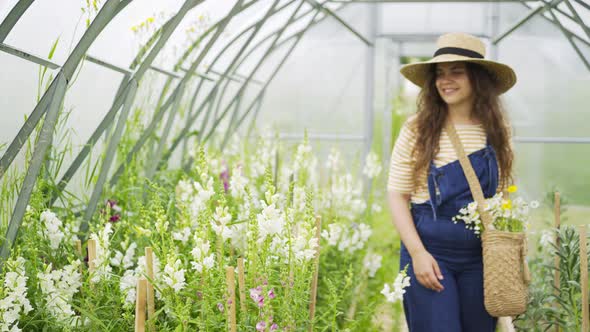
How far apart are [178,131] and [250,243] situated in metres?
2.70

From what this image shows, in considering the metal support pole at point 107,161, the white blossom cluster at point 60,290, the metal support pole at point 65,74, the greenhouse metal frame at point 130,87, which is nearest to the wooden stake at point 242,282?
the white blossom cluster at point 60,290

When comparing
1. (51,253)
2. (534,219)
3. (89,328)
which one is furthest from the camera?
(534,219)

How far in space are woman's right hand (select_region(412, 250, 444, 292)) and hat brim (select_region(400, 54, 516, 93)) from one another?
2.22 ft

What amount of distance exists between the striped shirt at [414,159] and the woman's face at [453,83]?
0.11 m

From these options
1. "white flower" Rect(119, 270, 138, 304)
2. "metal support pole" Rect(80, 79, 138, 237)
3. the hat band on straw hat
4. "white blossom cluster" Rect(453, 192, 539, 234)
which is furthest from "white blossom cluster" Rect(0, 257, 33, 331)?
the hat band on straw hat

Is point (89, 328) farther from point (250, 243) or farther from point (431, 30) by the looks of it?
point (431, 30)

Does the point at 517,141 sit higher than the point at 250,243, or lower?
higher

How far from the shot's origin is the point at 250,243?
6.77 ft

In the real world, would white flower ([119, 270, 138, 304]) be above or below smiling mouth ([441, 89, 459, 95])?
below

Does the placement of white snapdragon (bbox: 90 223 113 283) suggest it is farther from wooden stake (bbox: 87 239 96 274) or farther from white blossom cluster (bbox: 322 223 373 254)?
white blossom cluster (bbox: 322 223 373 254)

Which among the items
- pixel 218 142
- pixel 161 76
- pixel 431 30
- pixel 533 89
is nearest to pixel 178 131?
pixel 161 76

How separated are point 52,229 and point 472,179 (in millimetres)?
1458

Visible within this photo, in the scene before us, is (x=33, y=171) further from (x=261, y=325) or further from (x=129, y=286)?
(x=261, y=325)

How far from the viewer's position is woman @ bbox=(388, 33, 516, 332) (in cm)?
238
